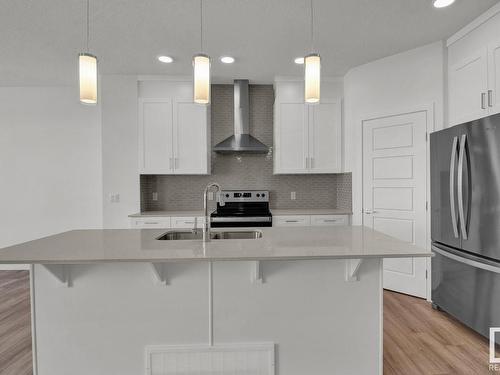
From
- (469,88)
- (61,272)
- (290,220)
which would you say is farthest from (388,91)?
(61,272)

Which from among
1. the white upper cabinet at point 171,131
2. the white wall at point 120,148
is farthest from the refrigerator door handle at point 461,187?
the white wall at point 120,148

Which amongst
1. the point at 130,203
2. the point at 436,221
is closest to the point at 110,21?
the point at 130,203

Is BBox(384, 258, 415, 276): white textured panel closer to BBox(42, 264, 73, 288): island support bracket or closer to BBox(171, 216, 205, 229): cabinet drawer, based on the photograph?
BBox(171, 216, 205, 229): cabinet drawer

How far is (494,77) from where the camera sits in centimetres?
250

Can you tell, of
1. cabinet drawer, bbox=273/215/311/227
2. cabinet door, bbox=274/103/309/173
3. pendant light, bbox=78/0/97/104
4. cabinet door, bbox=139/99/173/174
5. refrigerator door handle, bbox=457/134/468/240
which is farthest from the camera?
cabinet door, bbox=274/103/309/173

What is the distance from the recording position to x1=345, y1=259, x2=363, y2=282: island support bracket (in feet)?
5.80

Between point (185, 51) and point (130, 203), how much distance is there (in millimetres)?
2096

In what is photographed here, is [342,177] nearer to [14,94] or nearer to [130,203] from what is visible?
[130,203]

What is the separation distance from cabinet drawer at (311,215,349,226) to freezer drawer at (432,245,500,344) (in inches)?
45.6

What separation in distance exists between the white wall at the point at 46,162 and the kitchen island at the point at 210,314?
2.92 m

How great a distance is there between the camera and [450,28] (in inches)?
113

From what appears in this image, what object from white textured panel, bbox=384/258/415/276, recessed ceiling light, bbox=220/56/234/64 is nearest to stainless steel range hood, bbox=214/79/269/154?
recessed ceiling light, bbox=220/56/234/64

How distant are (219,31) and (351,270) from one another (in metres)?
2.55

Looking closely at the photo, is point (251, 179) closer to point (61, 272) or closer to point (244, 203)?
point (244, 203)
